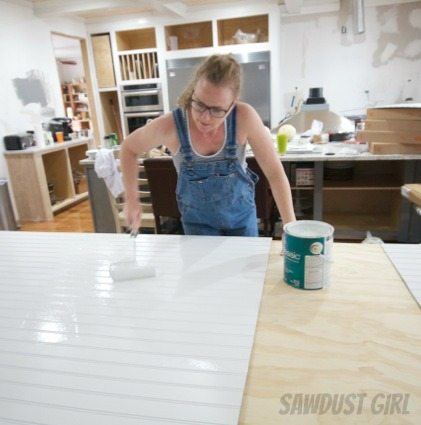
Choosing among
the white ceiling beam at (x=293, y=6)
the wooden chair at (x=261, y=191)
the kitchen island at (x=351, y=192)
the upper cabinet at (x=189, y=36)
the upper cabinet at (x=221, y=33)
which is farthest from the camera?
the upper cabinet at (x=189, y=36)

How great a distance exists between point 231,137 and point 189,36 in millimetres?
4878

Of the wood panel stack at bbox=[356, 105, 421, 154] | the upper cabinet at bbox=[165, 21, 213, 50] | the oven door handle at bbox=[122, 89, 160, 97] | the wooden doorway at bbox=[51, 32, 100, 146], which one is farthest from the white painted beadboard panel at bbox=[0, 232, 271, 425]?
the wooden doorway at bbox=[51, 32, 100, 146]

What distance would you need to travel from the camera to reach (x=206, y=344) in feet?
2.18

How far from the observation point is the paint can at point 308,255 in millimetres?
790

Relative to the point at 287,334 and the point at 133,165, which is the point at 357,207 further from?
the point at 287,334

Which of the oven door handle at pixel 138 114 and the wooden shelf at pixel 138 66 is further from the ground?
the wooden shelf at pixel 138 66

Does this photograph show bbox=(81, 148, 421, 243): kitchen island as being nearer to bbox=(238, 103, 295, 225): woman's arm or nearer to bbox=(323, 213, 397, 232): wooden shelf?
bbox=(323, 213, 397, 232): wooden shelf

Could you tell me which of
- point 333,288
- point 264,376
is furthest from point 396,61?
point 264,376

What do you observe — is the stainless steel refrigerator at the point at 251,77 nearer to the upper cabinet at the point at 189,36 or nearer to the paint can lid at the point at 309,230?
the upper cabinet at the point at 189,36

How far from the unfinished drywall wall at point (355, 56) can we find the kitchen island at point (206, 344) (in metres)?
4.79

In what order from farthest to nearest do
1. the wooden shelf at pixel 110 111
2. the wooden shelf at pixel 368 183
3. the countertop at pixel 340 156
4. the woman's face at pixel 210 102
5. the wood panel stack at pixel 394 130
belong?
the wooden shelf at pixel 110 111
the wooden shelf at pixel 368 183
the countertop at pixel 340 156
the wood panel stack at pixel 394 130
the woman's face at pixel 210 102

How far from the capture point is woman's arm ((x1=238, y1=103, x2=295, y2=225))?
1119mm

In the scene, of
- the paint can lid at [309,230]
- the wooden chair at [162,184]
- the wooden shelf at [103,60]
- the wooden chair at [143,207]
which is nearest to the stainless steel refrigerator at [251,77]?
the wooden shelf at [103,60]

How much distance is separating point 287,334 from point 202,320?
17 cm
